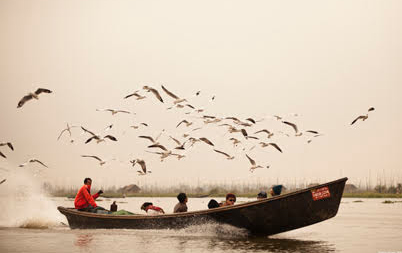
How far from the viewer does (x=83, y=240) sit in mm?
15453

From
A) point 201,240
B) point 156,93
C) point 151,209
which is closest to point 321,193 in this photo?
point 201,240

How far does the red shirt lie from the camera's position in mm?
16766

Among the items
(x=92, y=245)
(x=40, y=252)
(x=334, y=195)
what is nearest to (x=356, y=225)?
(x=334, y=195)

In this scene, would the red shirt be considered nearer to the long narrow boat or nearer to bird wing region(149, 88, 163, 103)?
the long narrow boat

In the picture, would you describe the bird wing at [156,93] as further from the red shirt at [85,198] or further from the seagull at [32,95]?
the red shirt at [85,198]

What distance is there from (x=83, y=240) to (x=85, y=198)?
194cm

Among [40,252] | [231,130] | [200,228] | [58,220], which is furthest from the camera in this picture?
[58,220]

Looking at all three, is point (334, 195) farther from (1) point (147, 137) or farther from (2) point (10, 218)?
(2) point (10, 218)

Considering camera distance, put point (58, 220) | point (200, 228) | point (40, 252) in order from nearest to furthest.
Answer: point (40, 252)
point (200, 228)
point (58, 220)

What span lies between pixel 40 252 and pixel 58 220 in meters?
8.91

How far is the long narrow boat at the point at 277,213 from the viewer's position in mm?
13945

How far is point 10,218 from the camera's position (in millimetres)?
22594

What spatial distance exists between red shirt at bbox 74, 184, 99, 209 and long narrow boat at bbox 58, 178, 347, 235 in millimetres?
2623

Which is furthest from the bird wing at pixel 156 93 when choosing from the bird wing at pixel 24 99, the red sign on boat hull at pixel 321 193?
the red sign on boat hull at pixel 321 193
